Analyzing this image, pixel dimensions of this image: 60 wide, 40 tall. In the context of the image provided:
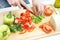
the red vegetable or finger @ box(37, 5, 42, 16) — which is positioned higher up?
finger @ box(37, 5, 42, 16)

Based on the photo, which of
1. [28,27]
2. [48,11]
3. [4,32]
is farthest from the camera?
[48,11]

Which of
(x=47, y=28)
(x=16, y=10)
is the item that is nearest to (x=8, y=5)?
(x=16, y=10)

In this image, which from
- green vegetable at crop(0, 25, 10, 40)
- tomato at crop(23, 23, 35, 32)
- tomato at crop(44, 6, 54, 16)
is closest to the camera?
green vegetable at crop(0, 25, 10, 40)

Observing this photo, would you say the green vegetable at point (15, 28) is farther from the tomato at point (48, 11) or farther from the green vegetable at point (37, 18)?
the tomato at point (48, 11)

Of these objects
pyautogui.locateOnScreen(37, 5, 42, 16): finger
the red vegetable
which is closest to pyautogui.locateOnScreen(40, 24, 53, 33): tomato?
the red vegetable

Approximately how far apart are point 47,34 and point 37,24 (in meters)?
0.10

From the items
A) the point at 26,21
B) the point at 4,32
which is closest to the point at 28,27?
the point at 26,21

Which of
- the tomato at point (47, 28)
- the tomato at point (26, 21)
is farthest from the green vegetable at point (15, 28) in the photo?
the tomato at point (47, 28)

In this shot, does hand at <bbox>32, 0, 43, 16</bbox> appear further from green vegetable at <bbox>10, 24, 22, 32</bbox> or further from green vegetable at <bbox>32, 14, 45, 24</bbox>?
green vegetable at <bbox>10, 24, 22, 32</bbox>

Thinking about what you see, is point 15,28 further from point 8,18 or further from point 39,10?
point 39,10

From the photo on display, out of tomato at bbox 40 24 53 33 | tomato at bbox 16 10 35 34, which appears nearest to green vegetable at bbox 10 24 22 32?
tomato at bbox 16 10 35 34

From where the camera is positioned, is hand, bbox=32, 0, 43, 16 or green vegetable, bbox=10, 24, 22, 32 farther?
hand, bbox=32, 0, 43, 16

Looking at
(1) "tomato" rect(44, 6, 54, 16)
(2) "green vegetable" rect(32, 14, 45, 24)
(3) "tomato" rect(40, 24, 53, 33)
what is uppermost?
(1) "tomato" rect(44, 6, 54, 16)

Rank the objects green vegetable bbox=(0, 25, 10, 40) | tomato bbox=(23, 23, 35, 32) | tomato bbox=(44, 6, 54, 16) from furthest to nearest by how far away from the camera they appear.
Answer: tomato bbox=(44, 6, 54, 16) → tomato bbox=(23, 23, 35, 32) → green vegetable bbox=(0, 25, 10, 40)
